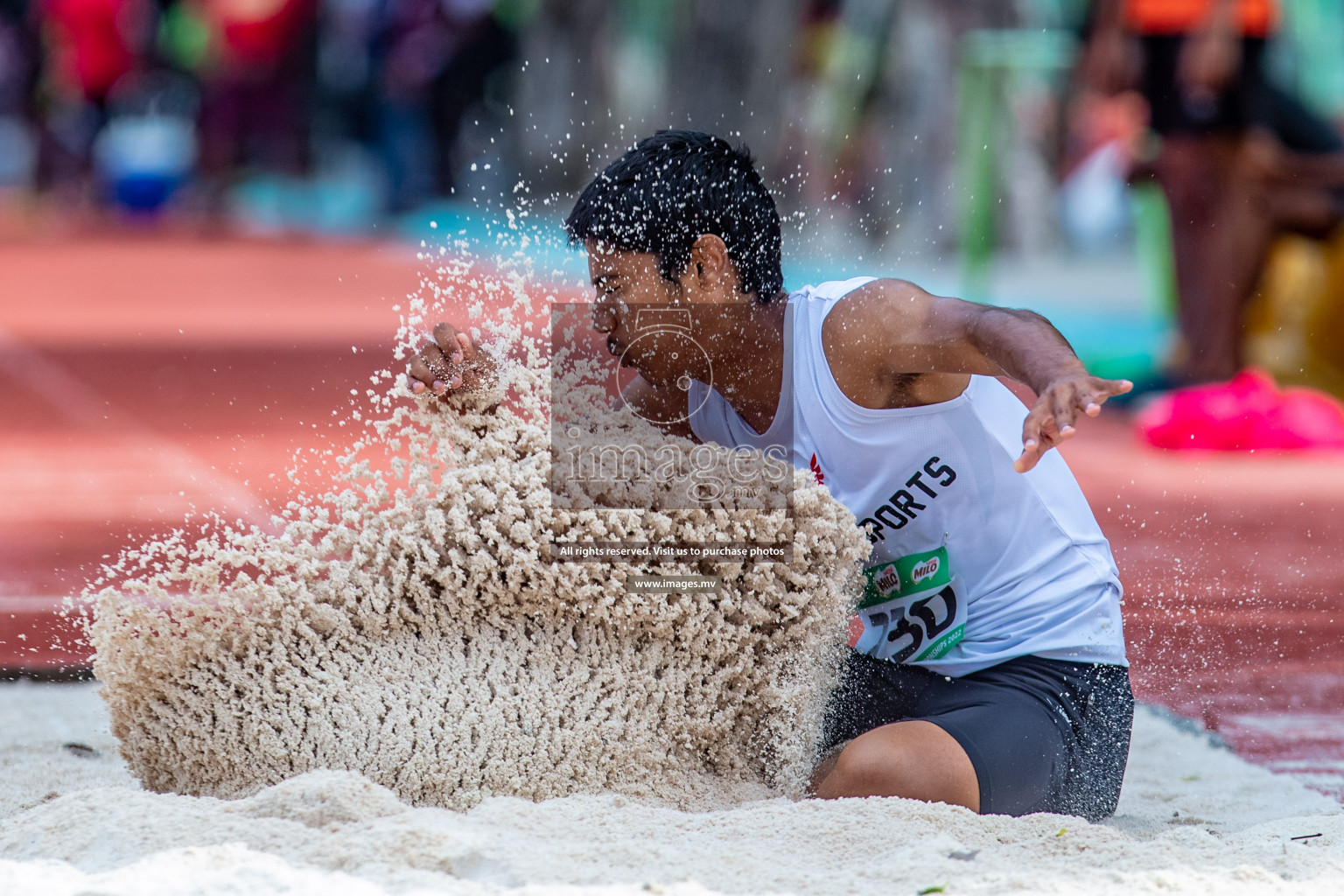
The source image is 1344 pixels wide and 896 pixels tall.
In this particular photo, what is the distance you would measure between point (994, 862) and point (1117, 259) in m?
12.3

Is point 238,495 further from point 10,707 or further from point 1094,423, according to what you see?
point 1094,423

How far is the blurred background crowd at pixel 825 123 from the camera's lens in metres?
6.98

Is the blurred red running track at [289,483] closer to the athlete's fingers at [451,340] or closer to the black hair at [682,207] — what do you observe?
the black hair at [682,207]

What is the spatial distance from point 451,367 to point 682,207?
449 mm

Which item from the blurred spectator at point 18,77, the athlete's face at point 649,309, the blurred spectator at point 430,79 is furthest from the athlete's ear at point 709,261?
the blurred spectator at point 18,77

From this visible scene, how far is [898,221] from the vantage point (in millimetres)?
12992

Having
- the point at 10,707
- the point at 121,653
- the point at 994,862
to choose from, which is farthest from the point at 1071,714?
the point at 10,707

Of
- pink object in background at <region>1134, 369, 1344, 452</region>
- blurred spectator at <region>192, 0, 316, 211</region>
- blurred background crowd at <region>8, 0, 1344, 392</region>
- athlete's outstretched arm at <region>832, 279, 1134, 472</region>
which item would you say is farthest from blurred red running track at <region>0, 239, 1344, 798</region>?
blurred spectator at <region>192, 0, 316, 211</region>

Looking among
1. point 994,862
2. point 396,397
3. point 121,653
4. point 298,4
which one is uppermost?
point 298,4

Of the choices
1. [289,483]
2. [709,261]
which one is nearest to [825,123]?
[289,483]

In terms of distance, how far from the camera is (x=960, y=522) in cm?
242

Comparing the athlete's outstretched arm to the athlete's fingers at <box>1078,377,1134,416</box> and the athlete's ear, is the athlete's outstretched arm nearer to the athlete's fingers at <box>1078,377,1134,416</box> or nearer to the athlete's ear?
the athlete's fingers at <box>1078,377,1134,416</box>

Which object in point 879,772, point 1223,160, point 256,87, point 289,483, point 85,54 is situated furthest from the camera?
point 256,87

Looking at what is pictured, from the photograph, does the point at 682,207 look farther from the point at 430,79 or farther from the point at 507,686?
the point at 430,79
